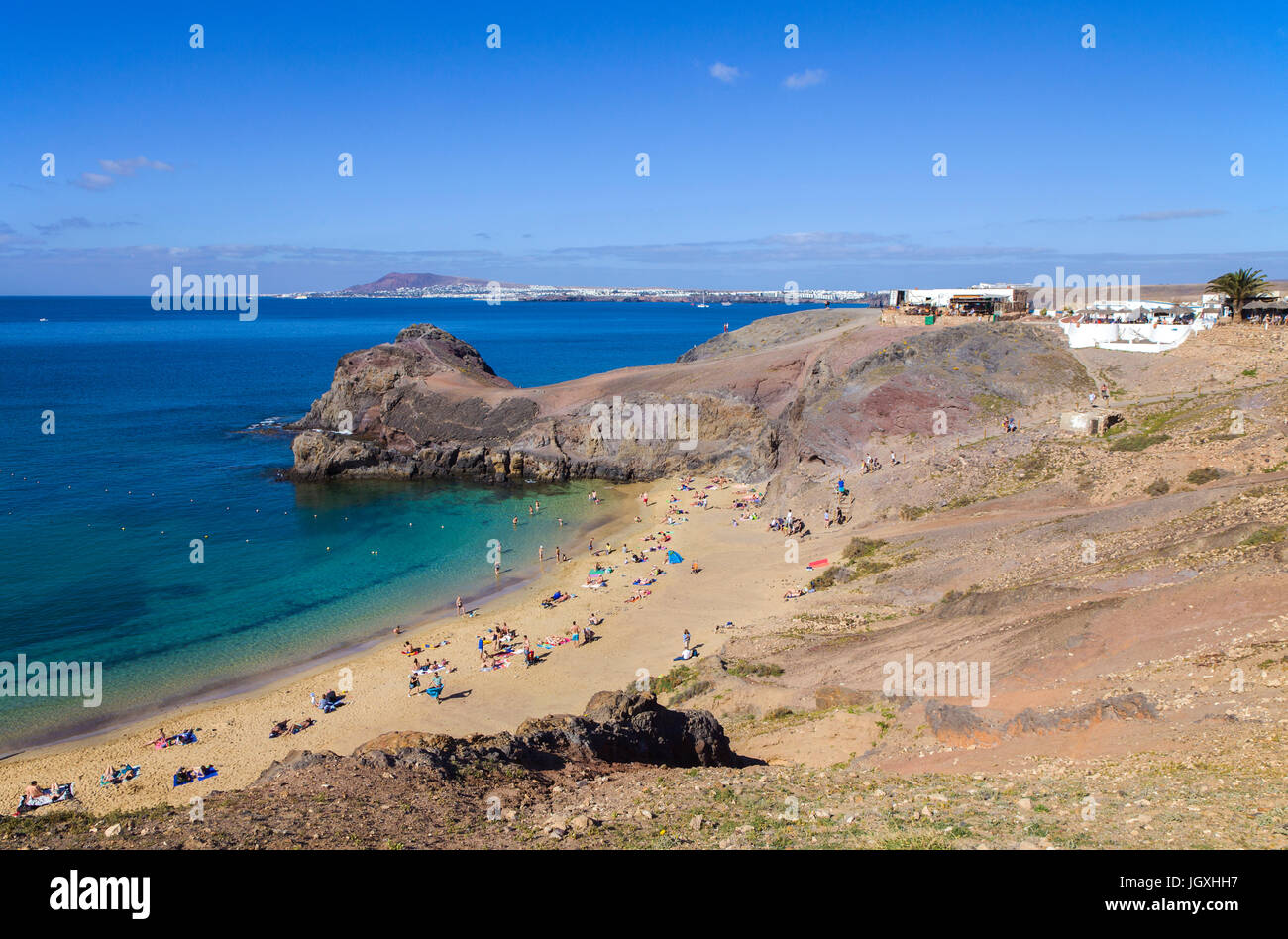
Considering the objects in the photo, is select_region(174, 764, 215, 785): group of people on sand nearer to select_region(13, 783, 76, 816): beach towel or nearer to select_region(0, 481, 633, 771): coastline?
select_region(13, 783, 76, 816): beach towel

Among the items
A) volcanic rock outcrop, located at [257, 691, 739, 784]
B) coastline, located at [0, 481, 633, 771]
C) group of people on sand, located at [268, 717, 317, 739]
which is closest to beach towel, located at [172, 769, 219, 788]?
group of people on sand, located at [268, 717, 317, 739]

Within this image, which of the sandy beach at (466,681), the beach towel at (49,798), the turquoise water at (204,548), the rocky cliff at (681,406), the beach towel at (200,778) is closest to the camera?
the beach towel at (49,798)

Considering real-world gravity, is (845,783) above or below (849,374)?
below

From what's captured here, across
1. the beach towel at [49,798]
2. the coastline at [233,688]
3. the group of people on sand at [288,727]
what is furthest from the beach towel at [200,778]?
the coastline at [233,688]

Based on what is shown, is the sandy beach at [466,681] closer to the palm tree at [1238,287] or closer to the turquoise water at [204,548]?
the turquoise water at [204,548]

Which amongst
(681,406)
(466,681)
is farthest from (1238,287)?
(466,681)
